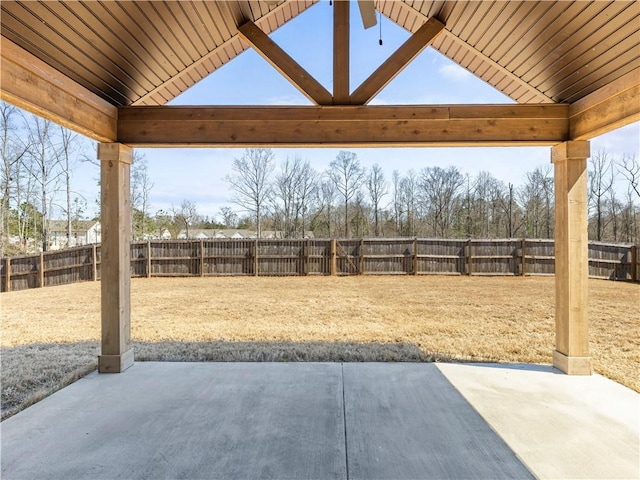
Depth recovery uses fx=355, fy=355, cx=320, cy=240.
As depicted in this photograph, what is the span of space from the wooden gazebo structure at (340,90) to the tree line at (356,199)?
14.9m

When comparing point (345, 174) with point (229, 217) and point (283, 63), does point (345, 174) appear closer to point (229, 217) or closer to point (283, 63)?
point (229, 217)

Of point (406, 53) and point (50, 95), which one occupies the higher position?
point (406, 53)

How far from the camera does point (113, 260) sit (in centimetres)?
365

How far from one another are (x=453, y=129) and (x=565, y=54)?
3.27 ft

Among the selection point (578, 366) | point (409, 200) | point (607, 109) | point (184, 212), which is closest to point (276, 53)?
point (607, 109)

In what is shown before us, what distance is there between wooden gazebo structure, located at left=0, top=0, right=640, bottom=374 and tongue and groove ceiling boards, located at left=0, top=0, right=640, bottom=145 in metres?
0.01

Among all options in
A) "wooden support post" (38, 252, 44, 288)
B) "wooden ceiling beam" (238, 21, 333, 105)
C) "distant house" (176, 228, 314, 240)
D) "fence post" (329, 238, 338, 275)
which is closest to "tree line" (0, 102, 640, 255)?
"distant house" (176, 228, 314, 240)

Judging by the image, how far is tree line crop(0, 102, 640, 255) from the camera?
1697 centimetres

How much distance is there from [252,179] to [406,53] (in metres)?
17.6

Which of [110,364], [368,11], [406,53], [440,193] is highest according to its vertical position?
[440,193]

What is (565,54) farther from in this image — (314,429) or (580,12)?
(314,429)

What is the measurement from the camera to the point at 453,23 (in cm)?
321

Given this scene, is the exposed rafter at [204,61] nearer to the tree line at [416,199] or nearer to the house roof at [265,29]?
the house roof at [265,29]

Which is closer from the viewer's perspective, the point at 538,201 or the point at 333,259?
the point at 333,259
